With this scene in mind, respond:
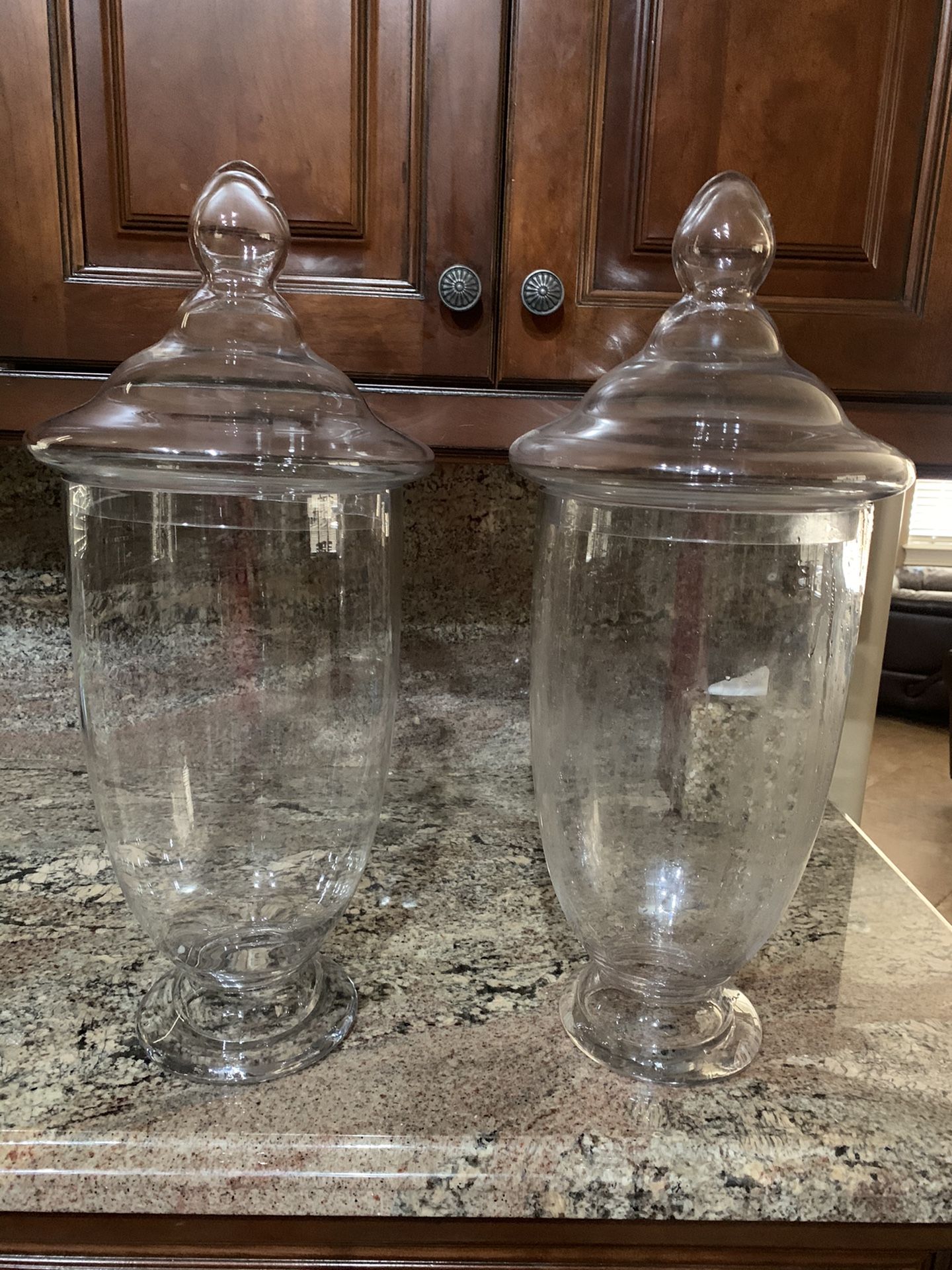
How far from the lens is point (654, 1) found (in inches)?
24.3

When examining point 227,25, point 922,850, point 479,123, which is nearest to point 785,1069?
point 479,123

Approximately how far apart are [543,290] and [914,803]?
10.7 feet

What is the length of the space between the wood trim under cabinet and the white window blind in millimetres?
5574

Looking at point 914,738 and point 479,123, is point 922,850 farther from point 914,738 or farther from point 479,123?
point 479,123

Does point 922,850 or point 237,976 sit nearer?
point 237,976

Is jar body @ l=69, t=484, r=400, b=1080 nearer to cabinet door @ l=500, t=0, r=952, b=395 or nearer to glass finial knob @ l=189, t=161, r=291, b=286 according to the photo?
glass finial knob @ l=189, t=161, r=291, b=286

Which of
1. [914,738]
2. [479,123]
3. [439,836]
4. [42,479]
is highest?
[479,123]

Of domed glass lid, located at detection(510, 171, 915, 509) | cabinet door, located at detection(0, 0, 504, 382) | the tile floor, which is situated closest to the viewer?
domed glass lid, located at detection(510, 171, 915, 509)

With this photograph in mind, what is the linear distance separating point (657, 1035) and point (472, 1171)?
0.49ft

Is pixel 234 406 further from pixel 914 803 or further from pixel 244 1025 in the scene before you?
pixel 914 803

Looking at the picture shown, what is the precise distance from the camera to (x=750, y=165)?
64 cm

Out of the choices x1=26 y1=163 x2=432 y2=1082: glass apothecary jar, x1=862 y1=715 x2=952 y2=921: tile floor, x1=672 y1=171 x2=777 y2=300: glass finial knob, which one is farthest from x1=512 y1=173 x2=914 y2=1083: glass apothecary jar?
x1=862 y1=715 x2=952 y2=921: tile floor

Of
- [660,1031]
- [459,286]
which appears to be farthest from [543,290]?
[660,1031]

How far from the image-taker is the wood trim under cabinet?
2.23ft
